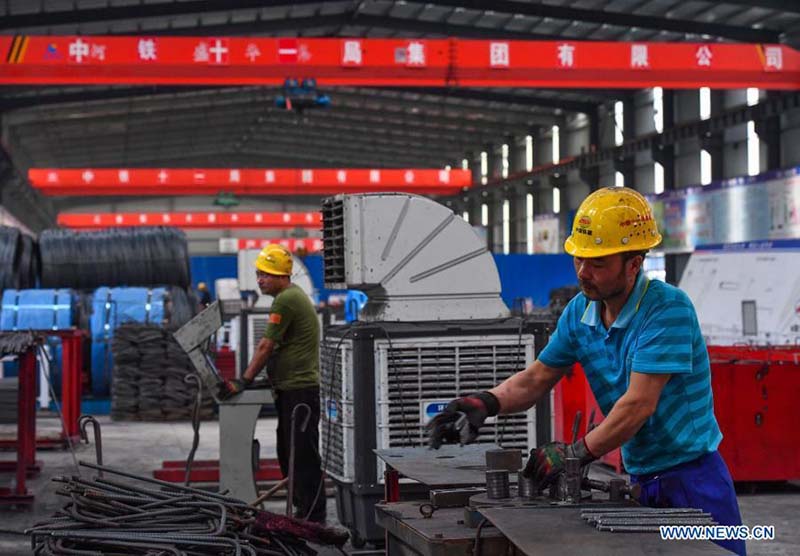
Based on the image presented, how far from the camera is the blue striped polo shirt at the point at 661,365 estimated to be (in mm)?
3238

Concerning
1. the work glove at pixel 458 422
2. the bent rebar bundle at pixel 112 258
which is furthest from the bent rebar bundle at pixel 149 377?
the work glove at pixel 458 422

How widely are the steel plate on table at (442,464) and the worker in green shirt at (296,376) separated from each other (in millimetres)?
2725

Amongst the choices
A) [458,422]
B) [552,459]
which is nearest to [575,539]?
[552,459]

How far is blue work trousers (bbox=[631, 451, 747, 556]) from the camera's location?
3.35 m

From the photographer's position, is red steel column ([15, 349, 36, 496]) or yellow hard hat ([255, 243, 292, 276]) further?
red steel column ([15, 349, 36, 496])

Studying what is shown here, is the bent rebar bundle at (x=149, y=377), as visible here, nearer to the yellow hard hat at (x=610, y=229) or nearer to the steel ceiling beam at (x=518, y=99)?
the yellow hard hat at (x=610, y=229)

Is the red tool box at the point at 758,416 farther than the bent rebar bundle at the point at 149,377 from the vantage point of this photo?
No

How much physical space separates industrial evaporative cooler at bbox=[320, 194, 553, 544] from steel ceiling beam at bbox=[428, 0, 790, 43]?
1409 centimetres

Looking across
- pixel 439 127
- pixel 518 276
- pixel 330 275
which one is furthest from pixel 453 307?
pixel 439 127

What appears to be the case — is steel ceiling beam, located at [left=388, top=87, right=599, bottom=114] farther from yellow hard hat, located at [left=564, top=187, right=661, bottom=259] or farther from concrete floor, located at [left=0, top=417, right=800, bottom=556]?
yellow hard hat, located at [left=564, top=187, right=661, bottom=259]

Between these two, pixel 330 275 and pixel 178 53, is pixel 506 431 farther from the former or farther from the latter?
pixel 178 53

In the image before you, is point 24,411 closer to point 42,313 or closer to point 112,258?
point 42,313

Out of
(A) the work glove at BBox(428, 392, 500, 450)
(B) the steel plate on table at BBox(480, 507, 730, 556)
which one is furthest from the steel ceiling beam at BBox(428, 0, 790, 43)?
(B) the steel plate on table at BBox(480, 507, 730, 556)

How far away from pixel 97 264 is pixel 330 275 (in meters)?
9.78
